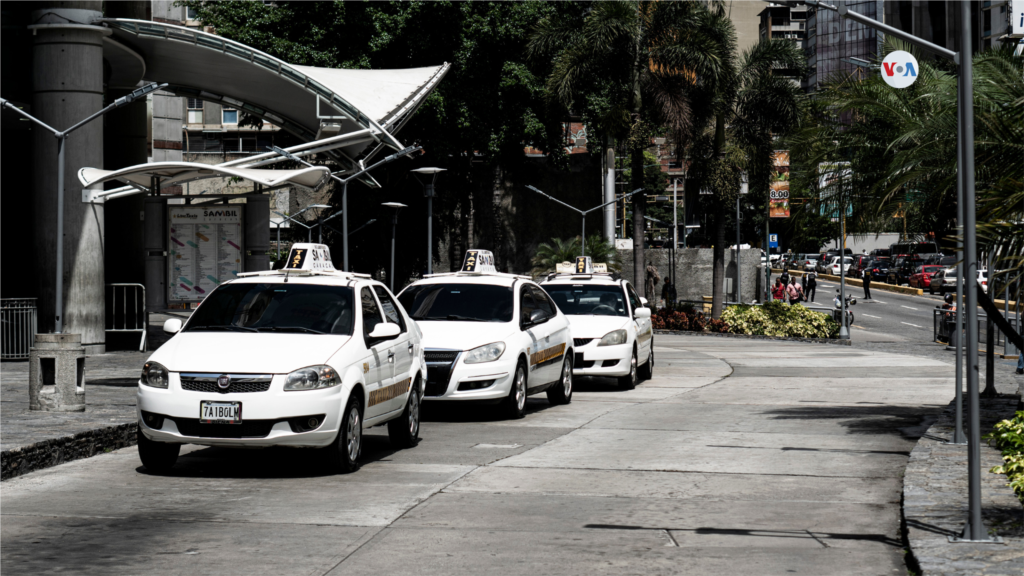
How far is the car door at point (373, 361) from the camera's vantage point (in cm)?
1040

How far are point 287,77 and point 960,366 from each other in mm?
15829

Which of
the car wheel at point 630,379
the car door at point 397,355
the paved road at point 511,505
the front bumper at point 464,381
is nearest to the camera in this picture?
the paved road at point 511,505

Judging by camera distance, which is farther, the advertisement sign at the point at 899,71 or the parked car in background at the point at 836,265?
the parked car in background at the point at 836,265

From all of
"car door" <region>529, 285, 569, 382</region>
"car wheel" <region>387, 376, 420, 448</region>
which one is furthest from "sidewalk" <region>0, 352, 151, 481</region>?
"car door" <region>529, 285, 569, 382</region>

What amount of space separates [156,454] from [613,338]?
10.0 m

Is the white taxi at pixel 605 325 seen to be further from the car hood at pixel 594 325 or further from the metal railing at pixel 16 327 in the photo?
the metal railing at pixel 16 327

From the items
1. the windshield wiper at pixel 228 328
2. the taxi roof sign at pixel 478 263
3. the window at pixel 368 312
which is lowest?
the windshield wiper at pixel 228 328

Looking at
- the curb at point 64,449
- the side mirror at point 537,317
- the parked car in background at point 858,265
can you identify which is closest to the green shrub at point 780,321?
the side mirror at point 537,317

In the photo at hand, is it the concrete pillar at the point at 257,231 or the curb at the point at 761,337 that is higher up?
the concrete pillar at the point at 257,231

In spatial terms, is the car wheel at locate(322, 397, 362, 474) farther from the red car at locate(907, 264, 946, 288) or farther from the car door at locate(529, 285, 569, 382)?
the red car at locate(907, 264, 946, 288)

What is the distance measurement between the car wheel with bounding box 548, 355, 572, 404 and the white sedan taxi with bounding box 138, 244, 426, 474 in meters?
5.15

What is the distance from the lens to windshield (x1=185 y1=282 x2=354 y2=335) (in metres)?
10.5

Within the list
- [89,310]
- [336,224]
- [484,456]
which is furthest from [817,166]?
[336,224]

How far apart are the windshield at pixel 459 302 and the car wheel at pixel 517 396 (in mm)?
674
